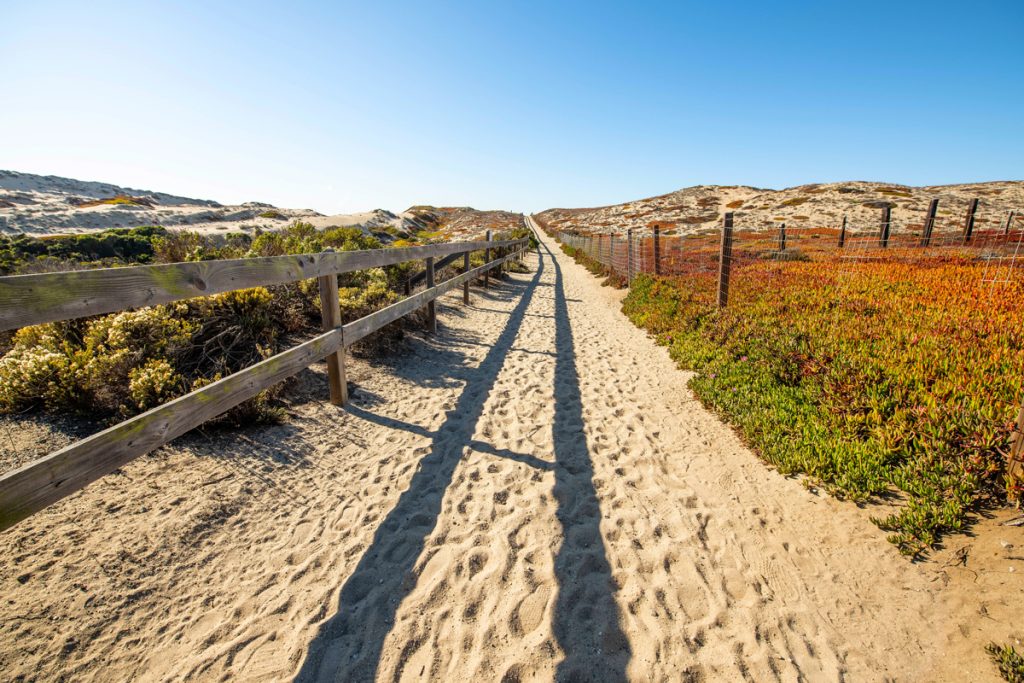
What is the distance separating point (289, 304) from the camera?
5613mm

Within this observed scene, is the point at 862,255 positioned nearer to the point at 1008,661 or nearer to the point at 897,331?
the point at 897,331

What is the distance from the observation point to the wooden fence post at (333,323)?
385 cm

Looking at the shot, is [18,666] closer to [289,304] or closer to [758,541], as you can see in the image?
[758,541]

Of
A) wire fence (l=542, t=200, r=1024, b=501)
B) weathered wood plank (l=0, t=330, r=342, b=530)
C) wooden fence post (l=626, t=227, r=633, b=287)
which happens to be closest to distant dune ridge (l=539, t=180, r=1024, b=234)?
wooden fence post (l=626, t=227, r=633, b=287)

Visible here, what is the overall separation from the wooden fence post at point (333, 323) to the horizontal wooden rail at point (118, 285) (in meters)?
0.57

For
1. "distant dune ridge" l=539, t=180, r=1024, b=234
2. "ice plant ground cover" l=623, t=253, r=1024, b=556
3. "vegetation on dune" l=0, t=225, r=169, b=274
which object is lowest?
"ice plant ground cover" l=623, t=253, r=1024, b=556

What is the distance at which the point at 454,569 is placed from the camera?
92.7 inches

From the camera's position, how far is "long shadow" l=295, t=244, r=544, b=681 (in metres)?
1.83

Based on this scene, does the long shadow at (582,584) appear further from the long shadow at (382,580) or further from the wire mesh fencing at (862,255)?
the wire mesh fencing at (862,255)

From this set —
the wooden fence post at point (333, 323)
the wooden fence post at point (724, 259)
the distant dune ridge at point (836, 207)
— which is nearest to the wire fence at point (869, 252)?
the wooden fence post at point (724, 259)

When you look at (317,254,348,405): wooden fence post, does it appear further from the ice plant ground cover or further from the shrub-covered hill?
the ice plant ground cover

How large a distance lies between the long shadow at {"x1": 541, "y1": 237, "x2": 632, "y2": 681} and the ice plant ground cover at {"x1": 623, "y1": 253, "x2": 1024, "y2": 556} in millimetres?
1661

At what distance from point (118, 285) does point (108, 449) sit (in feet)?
2.44

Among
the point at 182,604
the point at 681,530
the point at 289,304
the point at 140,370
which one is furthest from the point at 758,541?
the point at 289,304
